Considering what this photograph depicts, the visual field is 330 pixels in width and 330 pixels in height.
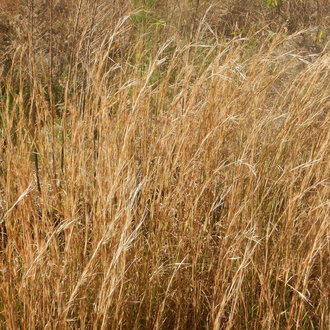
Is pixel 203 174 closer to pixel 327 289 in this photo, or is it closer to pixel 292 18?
pixel 327 289

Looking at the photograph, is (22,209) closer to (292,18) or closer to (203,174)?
(203,174)

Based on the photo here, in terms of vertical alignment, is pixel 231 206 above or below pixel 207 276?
above

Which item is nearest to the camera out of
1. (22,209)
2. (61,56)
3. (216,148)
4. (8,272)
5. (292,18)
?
(8,272)

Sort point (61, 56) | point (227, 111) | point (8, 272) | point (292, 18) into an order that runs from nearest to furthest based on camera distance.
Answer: point (8, 272), point (227, 111), point (61, 56), point (292, 18)

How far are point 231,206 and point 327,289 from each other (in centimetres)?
36

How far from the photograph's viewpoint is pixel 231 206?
1.96m

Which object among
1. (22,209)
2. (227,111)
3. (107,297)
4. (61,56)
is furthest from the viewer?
(61,56)

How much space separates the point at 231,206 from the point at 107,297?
0.49 m

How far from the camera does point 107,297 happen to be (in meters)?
1.62

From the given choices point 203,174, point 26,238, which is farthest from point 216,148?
point 26,238

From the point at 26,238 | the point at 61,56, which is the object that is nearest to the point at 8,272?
the point at 26,238

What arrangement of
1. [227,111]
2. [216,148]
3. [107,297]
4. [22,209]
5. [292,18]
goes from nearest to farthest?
1. [107,297]
2. [22,209]
3. [216,148]
4. [227,111]
5. [292,18]

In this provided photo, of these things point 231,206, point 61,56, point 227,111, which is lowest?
point 61,56

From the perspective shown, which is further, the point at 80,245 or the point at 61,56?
the point at 61,56
